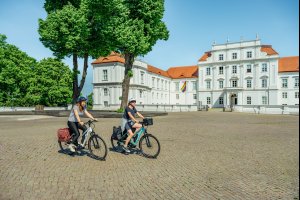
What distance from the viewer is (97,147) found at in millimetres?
7844

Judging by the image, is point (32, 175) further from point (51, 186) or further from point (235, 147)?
point (235, 147)

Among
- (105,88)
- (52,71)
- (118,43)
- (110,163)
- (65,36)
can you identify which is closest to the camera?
(110,163)

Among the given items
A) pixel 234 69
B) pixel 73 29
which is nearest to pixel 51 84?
pixel 73 29

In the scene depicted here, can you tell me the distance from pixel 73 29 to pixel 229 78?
4725 cm

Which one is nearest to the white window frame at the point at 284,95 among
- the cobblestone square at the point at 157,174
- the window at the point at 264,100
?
the window at the point at 264,100

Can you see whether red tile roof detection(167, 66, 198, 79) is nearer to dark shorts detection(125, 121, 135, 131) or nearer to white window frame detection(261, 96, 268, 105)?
white window frame detection(261, 96, 268, 105)

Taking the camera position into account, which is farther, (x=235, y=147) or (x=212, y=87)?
(x=212, y=87)

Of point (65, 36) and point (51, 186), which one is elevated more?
point (65, 36)

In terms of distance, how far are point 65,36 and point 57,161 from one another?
1811cm

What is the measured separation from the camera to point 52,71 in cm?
4472

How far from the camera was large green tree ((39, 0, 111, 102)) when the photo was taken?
23.0 meters

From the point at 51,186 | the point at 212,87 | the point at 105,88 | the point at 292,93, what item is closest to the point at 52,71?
the point at 105,88

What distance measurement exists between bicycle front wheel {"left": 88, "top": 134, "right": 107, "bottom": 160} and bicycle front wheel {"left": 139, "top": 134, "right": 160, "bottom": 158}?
118cm

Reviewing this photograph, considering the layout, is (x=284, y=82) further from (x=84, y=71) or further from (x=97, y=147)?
(x=97, y=147)
